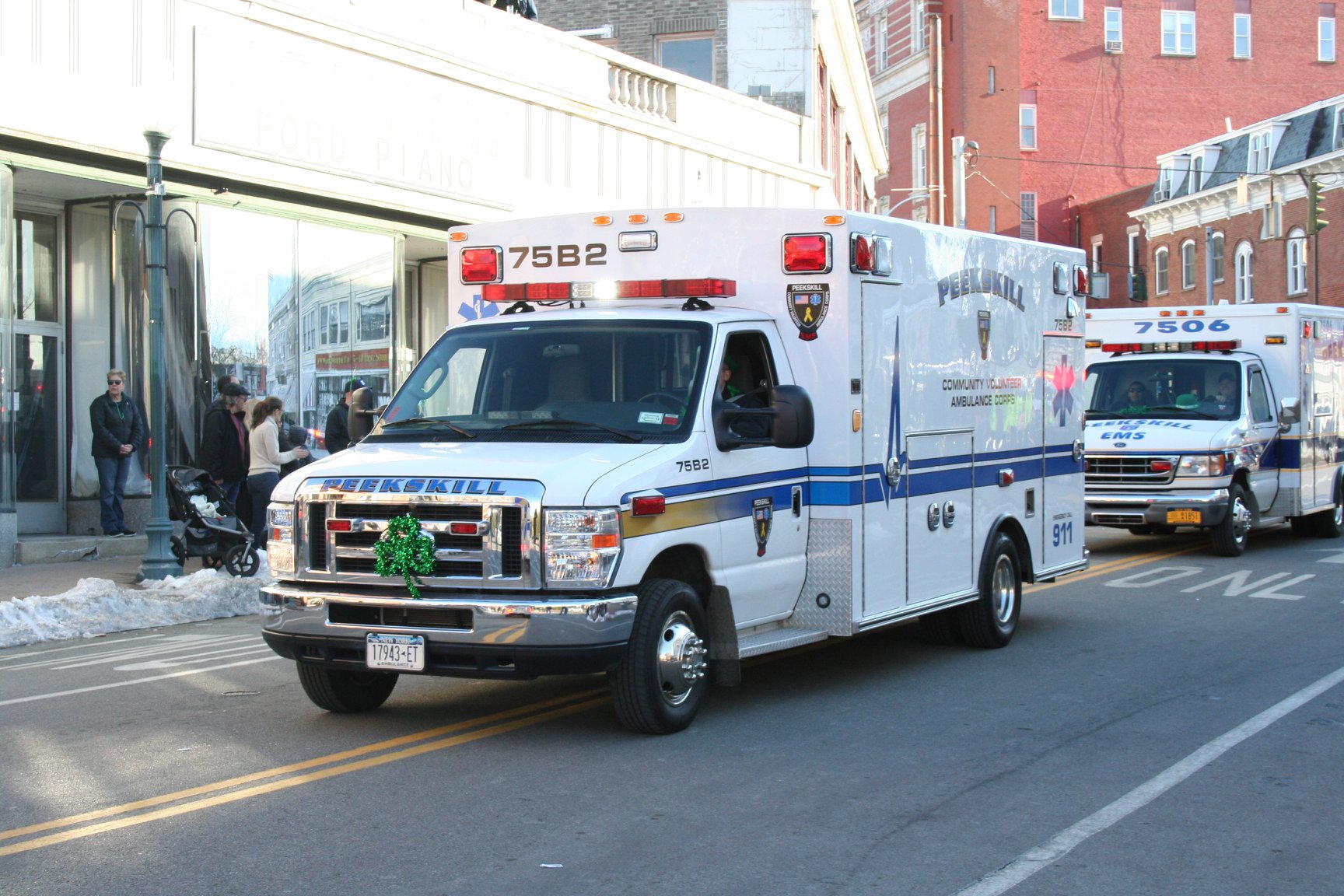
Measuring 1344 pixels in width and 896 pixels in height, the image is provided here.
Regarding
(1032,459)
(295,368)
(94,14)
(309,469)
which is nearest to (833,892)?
(309,469)

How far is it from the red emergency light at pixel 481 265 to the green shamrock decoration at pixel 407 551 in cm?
252

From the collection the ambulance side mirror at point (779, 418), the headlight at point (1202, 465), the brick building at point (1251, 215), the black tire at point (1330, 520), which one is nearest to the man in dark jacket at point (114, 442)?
the ambulance side mirror at point (779, 418)

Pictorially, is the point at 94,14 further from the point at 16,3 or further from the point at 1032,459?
the point at 1032,459

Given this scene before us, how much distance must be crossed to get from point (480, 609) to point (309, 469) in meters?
1.31

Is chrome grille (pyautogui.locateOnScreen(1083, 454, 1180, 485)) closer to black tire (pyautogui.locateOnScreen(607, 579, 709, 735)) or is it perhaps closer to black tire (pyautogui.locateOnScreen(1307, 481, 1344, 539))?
black tire (pyautogui.locateOnScreen(1307, 481, 1344, 539))

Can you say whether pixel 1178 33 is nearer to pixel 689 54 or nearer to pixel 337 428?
pixel 689 54

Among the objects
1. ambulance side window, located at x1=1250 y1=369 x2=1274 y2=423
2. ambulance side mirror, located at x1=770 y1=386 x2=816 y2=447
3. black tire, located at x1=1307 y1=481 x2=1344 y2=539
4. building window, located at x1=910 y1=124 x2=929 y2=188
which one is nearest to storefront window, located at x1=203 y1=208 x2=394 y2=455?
ambulance side window, located at x1=1250 y1=369 x2=1274 y2=423

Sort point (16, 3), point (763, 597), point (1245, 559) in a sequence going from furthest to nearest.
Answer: point (1245, 559), point (16, 3), point (763, 597)

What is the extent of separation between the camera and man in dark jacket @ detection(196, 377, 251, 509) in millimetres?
15227

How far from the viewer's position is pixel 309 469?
24.7ft

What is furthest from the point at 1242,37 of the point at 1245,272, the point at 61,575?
the point at 61,575

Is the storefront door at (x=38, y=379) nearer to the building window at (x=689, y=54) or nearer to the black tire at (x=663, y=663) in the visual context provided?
the black tire at (x=663, y=663)

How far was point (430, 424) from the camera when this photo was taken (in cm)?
800

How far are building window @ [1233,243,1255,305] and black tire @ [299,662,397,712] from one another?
5060 cm
